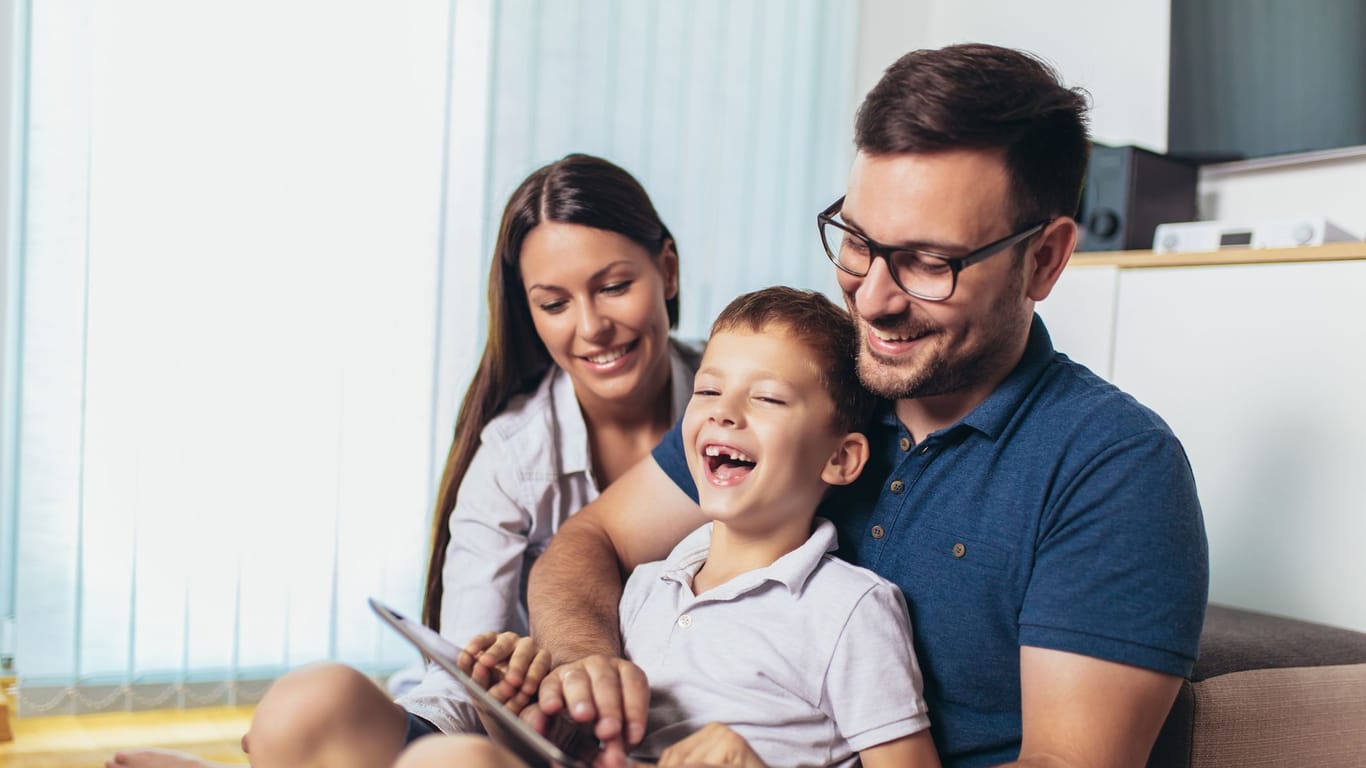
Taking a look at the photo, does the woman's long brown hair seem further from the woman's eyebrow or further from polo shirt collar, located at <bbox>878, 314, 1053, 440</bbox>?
polo shirt collar, located at <bbox>878, 314, 1053, 440</bbox>

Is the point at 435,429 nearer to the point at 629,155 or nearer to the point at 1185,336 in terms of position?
the point at 629,155

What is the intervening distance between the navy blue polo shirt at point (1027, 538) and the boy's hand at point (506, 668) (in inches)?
14.2

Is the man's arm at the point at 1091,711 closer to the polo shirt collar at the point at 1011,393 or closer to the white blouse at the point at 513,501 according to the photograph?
the polo shirt collar at the point at 1011,393

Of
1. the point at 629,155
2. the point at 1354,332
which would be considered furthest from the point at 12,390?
the point at 1354,332

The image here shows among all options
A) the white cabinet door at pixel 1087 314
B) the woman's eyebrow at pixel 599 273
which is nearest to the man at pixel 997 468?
the woman's eyebrow at pixel 599 273

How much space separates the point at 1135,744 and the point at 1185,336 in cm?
132

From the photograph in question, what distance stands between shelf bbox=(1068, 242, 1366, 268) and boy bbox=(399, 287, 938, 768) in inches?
40.5

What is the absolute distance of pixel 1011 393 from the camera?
1246 mm

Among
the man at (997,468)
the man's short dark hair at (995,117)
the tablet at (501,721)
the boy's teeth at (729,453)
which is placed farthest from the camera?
the boy's teeth at (729,453)

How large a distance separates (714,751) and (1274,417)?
1.44 meters

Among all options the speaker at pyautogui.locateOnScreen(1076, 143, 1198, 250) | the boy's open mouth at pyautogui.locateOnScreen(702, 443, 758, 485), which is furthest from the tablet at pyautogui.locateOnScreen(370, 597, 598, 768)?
the speaker at pyautogui.locateOnScreen(1076, 143, 1198, 250)

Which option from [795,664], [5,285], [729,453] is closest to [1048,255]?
[729,453]

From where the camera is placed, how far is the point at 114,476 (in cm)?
279

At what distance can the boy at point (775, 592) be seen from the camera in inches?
45.5
